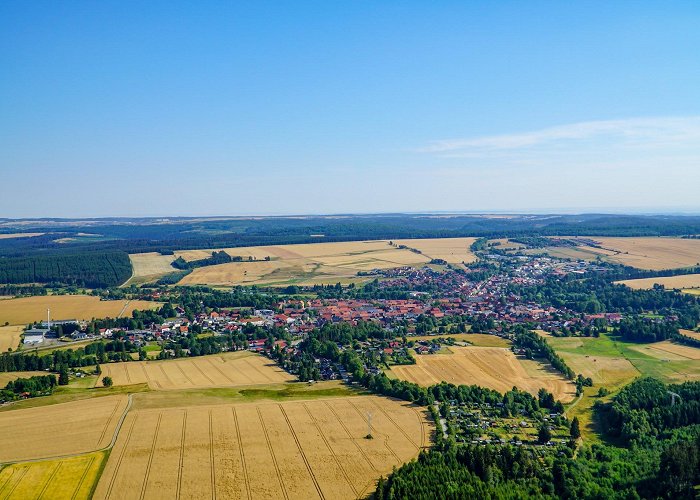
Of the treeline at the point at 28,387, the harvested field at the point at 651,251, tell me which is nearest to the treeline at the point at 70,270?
the treeline at the point at 28,387

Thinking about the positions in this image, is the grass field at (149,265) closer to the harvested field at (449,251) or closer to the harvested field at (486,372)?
the harvested field at (449,251)

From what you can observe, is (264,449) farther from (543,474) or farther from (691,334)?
(691,334)

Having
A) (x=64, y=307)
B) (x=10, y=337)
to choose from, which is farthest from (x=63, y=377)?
(x=64, y=307)

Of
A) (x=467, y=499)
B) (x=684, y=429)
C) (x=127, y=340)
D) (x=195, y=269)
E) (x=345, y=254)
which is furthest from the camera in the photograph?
(x=345, y=254)

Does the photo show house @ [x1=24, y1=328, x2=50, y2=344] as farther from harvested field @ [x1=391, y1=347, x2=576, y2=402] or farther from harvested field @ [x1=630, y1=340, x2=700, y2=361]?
harvested field @ [x1=630, y1=340, x2=700, y2=361]

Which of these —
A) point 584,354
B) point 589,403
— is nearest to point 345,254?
point 584,354

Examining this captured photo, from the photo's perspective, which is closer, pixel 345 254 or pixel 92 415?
pixel 92 415

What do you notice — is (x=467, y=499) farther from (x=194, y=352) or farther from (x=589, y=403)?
(x=194, y=352)
